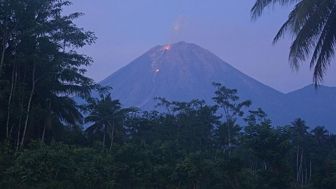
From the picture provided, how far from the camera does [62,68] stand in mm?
17609

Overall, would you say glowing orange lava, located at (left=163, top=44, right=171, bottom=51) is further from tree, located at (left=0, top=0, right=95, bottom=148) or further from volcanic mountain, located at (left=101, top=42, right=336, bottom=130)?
tree, located at (left=0, top=0, right=95, bottom=148)

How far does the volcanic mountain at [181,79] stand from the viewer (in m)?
109

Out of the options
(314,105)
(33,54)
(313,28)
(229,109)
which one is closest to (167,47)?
(314,105)

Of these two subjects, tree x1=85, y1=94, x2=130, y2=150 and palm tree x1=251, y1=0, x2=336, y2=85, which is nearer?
palm tree x1=251, y1=0, x2=336, y2=85

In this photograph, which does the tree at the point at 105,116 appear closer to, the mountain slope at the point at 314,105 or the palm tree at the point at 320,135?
the palm tree at the point at 320,135

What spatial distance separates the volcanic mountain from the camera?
109 m

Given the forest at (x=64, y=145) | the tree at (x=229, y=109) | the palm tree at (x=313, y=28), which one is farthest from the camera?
the tree at (x=229, y=109)

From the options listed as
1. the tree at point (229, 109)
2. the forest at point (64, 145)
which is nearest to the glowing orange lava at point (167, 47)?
the tree at point (229, 109)

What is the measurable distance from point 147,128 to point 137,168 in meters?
14.6

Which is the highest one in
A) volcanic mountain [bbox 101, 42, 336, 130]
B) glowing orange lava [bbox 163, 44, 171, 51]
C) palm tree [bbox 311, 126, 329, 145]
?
glowing orange lava [bbox 163, 44, 171, 51]

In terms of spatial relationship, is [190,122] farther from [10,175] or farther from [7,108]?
[10,175]

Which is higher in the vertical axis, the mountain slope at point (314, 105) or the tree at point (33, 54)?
the mountain slope at point (314, 105)

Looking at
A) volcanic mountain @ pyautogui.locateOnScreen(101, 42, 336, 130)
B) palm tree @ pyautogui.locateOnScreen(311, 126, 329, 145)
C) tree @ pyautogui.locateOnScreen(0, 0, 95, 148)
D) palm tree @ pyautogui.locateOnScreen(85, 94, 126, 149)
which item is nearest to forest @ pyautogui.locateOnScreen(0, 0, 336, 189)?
tree @ pyautogui.locateOnScreen(0, 0, 95, 148)

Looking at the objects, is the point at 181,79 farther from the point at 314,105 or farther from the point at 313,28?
the point at 313,28
